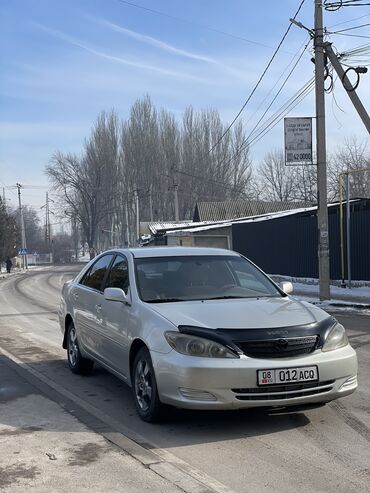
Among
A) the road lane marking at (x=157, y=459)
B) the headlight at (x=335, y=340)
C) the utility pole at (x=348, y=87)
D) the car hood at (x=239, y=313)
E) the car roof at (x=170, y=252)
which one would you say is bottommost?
the road lane marking at (x=157, y=459)

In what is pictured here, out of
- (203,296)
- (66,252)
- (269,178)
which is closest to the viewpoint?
(203,296)

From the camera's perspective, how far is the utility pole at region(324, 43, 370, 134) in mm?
16297

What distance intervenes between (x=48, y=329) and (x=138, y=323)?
7338 mm

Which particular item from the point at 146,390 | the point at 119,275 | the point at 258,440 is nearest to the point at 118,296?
the point at 119,275

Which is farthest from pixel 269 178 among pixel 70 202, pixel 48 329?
pixel 48 329

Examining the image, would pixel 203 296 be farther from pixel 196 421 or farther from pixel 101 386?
pixel 101 386

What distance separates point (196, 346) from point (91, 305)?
92.5 inches

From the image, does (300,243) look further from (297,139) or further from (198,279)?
(198,279)

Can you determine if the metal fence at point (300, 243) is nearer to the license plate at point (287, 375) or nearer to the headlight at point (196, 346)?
the license plate at point (287, 375)

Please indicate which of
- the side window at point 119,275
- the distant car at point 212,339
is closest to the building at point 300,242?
the distant car at point 212,339

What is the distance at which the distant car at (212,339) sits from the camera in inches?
181

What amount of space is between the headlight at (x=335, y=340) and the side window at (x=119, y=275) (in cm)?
204

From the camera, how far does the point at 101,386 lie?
6.66 meters

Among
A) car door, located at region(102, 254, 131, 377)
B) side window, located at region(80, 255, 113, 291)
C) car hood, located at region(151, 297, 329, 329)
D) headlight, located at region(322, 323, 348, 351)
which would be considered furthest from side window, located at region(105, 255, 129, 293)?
headlight, located at region(322, 323, 348, 351)
